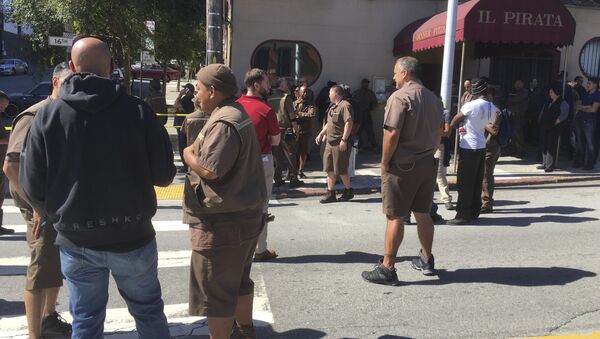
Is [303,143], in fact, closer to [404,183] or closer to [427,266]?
Result: [427,266]

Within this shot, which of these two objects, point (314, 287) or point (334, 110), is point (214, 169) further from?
point (334, 110)

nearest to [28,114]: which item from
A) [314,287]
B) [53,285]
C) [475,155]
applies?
[53,285]

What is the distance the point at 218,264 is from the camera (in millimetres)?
3404

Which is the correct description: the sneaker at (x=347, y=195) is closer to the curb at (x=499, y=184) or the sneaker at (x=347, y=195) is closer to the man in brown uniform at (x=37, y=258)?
the curb at (x=499, y=184)

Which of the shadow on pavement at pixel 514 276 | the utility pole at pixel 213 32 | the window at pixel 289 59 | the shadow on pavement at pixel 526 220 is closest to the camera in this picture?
the shadow on pavement at pixel 514 276

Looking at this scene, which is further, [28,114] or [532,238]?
[532,238]

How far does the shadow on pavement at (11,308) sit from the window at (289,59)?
942 cm

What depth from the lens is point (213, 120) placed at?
11.0 feet

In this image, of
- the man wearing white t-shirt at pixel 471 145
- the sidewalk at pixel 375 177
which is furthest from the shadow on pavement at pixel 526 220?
the sidewalk at pixel 375 177

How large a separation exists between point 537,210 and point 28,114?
692 centimetres

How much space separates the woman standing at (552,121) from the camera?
36.0ft

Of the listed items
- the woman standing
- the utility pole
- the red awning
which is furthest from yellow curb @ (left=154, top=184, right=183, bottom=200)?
the woman standing

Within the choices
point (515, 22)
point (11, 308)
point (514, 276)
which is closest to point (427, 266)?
point (514, 276)

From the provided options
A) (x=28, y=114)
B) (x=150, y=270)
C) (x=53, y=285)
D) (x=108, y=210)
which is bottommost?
(x=53, y=285)
